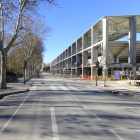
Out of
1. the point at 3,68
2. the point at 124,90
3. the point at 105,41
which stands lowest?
the point at 124,90

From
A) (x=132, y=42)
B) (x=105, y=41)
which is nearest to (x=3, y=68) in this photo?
(x=105, y=41)

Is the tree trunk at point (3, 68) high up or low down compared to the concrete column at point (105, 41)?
down

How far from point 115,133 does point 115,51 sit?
38.5 meters

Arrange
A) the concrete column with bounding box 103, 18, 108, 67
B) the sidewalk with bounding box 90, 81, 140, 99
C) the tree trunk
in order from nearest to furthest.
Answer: the sidewalk with bounding box 90, 81, 140, 99 < the tree trunk < the concrete column with bounding box 103, 18, 108, 67

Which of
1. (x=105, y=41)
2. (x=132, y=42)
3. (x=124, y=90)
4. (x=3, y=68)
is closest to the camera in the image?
(x=3, y=68)

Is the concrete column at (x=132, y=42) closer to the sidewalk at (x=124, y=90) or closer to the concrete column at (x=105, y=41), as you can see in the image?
the concrete column at (x=105, y=41)

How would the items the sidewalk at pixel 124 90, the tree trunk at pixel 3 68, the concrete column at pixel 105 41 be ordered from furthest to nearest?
the concrete column at pixel 105 41 < the tree trunk at pixel 3 68 < the sidewalk at pixel 124 90

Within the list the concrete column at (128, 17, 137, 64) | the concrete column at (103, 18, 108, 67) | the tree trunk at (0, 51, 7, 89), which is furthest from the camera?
the concrete column at (103, 18, 108, 67)

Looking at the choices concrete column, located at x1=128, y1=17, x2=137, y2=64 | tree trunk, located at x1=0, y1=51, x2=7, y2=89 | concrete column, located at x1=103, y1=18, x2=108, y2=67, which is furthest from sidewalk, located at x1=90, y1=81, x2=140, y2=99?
concrete column, located at x1=128, y1=17, x2=137, y2=64

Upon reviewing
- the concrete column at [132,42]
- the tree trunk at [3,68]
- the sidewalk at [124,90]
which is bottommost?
the sidewalk at [124,90]

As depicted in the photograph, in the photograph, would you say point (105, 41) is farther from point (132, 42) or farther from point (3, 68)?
point (3, 68)

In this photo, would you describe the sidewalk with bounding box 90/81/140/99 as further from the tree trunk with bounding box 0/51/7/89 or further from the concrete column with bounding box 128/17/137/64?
the concrete column with bounding box 128/17/137/64

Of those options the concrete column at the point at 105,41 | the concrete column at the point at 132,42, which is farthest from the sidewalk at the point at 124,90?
the concrete column at the point at 132,42

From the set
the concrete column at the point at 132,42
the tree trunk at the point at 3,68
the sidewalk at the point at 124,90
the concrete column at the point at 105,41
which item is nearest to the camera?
the sidewalk at the point at 124,90
